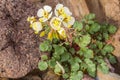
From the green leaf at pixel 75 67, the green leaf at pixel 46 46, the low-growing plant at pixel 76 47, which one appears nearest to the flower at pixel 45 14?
the low-growing plant at pixel 76 47

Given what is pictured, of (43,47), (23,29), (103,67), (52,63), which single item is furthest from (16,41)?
(103,67)

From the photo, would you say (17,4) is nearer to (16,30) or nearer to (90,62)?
(16,30)

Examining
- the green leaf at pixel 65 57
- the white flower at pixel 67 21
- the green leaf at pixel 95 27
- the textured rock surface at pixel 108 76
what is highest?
the white flower at pixel 67 21

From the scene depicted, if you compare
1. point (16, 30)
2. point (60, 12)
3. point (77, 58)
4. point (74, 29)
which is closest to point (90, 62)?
→ point (77, 58)

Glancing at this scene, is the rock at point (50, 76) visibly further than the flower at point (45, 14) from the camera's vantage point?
Yes

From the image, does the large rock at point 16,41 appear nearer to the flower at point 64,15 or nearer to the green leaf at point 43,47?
the green leaf at point 43,47

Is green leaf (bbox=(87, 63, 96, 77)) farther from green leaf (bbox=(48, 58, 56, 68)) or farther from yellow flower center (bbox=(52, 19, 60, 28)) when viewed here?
yellow flower center (bbox=(52, 19, 60, 28))

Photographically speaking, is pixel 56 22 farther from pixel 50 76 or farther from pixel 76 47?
pixel 50 76
